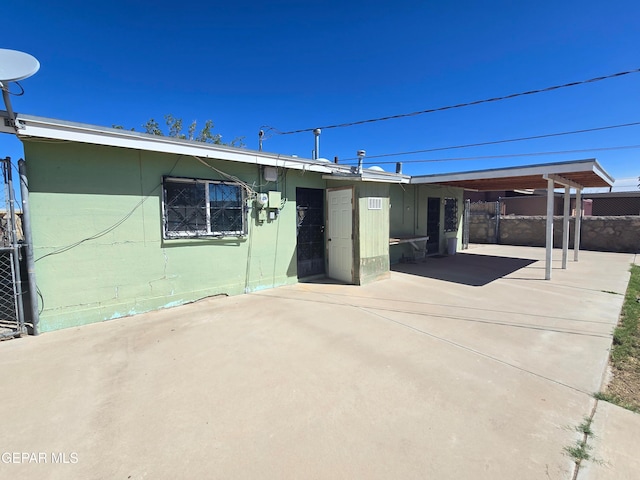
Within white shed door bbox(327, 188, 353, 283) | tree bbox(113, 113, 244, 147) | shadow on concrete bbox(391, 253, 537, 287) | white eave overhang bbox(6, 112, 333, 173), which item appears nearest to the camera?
white eave overhang bbox(6, 112, 333, 173)

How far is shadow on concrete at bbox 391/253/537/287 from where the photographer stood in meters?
7.34

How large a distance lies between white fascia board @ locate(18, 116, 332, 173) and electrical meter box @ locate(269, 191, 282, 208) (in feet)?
1.86

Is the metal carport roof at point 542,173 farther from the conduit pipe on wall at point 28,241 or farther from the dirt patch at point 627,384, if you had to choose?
the conduit pipe on wall at point 28,241

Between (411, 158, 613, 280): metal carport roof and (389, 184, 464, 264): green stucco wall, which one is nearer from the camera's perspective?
(411, 158, 613, 280): metal carport roof

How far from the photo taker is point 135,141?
432cm

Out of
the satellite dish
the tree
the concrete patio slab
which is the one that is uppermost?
the tree

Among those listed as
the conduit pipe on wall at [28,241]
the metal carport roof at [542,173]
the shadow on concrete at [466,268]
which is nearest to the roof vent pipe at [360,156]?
the metal carport roof at [542,173]

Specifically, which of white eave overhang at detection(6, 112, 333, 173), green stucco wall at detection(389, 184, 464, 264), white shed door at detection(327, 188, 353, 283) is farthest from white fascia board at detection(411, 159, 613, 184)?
white eave overhang at detection(6, 112, 333, 173)

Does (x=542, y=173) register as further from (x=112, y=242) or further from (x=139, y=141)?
(x=112, y=242)

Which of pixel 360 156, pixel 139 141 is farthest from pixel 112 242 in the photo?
pixel 360 156

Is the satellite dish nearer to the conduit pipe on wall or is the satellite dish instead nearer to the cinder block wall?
the conduit pipe on wall

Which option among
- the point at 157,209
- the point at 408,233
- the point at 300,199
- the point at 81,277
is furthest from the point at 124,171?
the point at 408,233

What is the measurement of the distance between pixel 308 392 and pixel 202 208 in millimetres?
3929

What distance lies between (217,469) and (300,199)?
557cm
